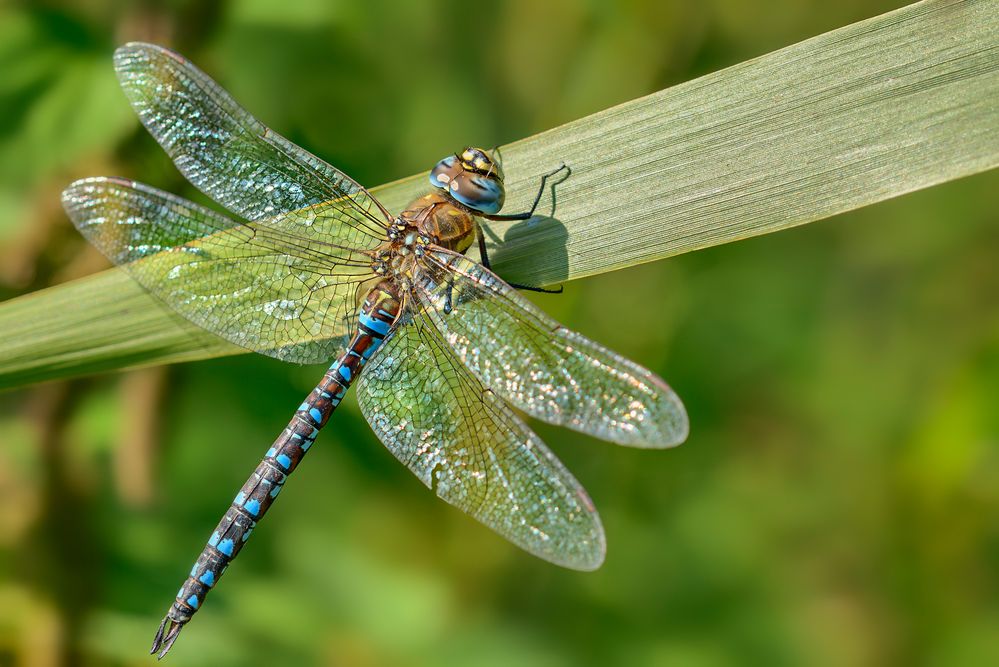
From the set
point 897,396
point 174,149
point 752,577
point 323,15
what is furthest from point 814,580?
point 323,15

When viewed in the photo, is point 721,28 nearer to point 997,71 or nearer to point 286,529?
point 997,71

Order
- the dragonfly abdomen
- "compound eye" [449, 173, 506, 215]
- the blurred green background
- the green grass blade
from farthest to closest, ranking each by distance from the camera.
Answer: the blurred green background → the dragonfly abdomen → "compound eye" [449, 173, 506, 215] → the green grass blade

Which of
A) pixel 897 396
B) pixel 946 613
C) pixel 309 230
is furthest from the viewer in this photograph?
pixel 897 396

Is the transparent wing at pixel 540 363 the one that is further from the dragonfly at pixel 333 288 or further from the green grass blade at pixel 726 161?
the green grass blade at pixel 726 161

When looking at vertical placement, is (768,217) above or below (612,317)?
below

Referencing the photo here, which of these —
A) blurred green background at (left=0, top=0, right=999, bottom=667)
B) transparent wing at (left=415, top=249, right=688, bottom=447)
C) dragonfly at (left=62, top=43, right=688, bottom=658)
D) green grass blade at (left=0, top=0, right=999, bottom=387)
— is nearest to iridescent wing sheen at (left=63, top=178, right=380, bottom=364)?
dragonfly at (left=62, top=43, right=688, bottom=658)

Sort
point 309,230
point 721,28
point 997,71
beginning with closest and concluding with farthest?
1. point 997,71
2. point 309,230
3. point 721,28

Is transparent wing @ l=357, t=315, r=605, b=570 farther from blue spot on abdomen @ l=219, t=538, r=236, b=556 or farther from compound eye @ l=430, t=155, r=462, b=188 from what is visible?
blue spot on abdomen @ l=219, t=538, r=236, b=556
